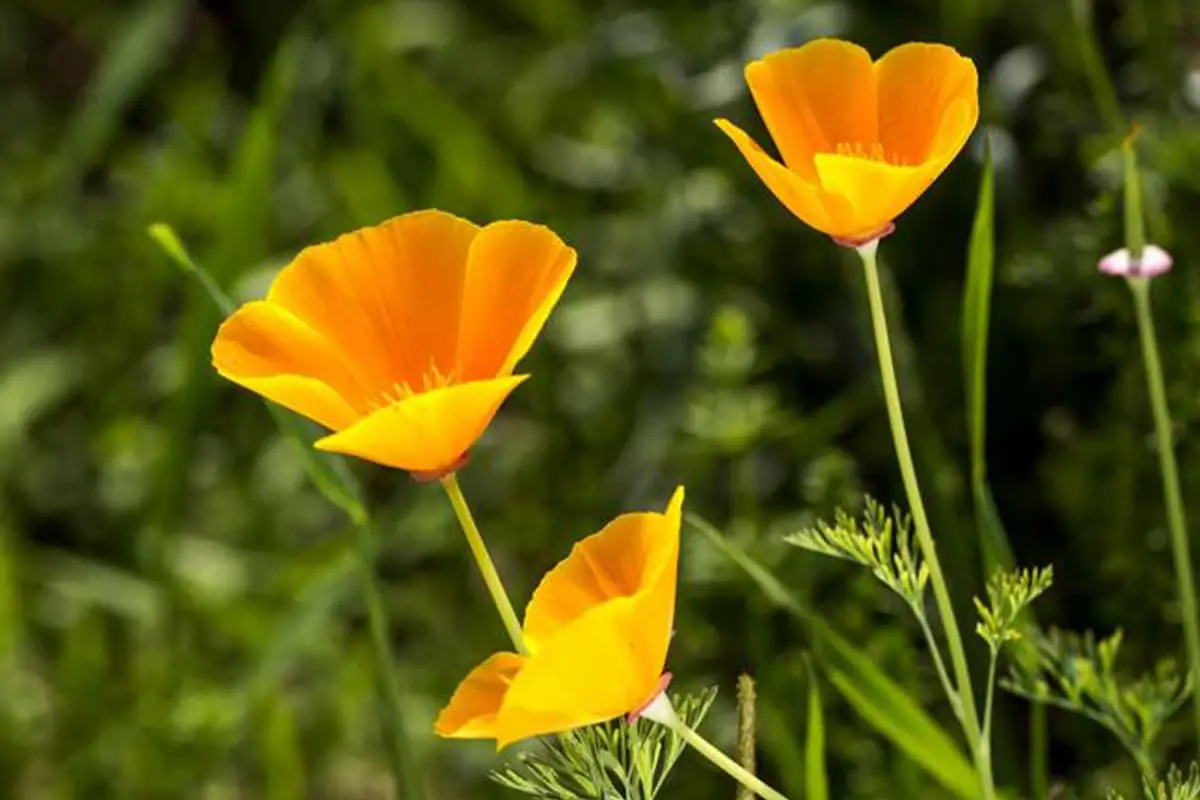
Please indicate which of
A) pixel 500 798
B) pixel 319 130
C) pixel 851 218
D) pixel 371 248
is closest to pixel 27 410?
pixel 319 130

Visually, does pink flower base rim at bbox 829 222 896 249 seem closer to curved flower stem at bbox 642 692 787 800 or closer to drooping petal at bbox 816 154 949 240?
drooping petal at bbox 816 154 949 240

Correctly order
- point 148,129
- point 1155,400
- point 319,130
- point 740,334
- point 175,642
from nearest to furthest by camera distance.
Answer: point 1155,400 < point 740,334 < point 175,642 < point 319,130 < point 148,129

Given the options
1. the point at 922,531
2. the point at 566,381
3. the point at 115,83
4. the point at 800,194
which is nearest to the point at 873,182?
the point at 800,194

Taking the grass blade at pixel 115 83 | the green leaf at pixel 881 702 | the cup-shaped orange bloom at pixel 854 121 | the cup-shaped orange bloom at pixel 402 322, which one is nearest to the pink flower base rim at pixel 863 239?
the cup-shaped orange bloom at pixel 854 121

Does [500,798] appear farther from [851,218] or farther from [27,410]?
[27,410]

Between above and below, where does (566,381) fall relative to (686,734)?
below

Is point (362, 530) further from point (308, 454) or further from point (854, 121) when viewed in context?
point (854, 121)
